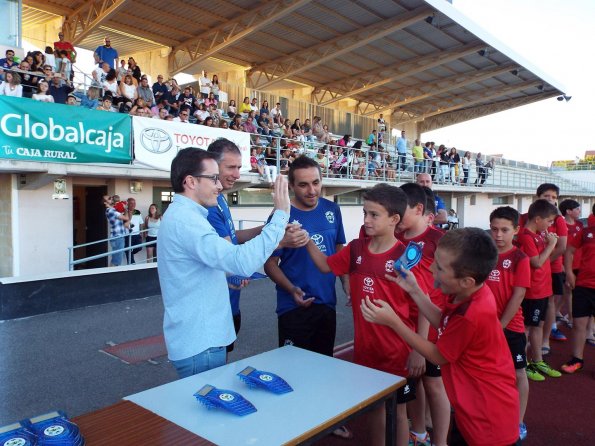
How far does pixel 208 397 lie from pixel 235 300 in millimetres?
1280

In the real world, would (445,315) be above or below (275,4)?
below

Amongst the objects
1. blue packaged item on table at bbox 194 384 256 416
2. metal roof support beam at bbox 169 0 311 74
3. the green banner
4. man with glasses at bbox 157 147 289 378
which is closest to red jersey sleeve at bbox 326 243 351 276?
man with glasses at bbox 157 147 289 378

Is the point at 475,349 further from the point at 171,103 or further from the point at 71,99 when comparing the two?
the point at 171,103


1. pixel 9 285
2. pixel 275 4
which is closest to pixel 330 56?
pixel 275 4

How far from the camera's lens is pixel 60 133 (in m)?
7.69

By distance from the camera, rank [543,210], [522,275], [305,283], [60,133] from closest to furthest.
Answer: [305,283], [522,275], [543,210], [60,133]

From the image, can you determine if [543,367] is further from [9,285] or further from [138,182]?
[138,182]

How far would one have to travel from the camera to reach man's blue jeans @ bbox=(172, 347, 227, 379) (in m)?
2.23

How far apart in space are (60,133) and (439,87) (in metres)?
→ 21.2

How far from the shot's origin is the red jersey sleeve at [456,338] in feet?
6.59

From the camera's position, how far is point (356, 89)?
23.2 metres

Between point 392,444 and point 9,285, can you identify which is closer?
point 392,444

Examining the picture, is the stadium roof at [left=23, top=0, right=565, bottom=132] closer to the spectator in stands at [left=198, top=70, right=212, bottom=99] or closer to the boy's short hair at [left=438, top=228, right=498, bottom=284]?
the spectator in stands at [left=198, top=70, right=212, bottom=99]

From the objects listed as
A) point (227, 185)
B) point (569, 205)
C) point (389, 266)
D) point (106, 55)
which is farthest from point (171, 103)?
point (389, 266)
